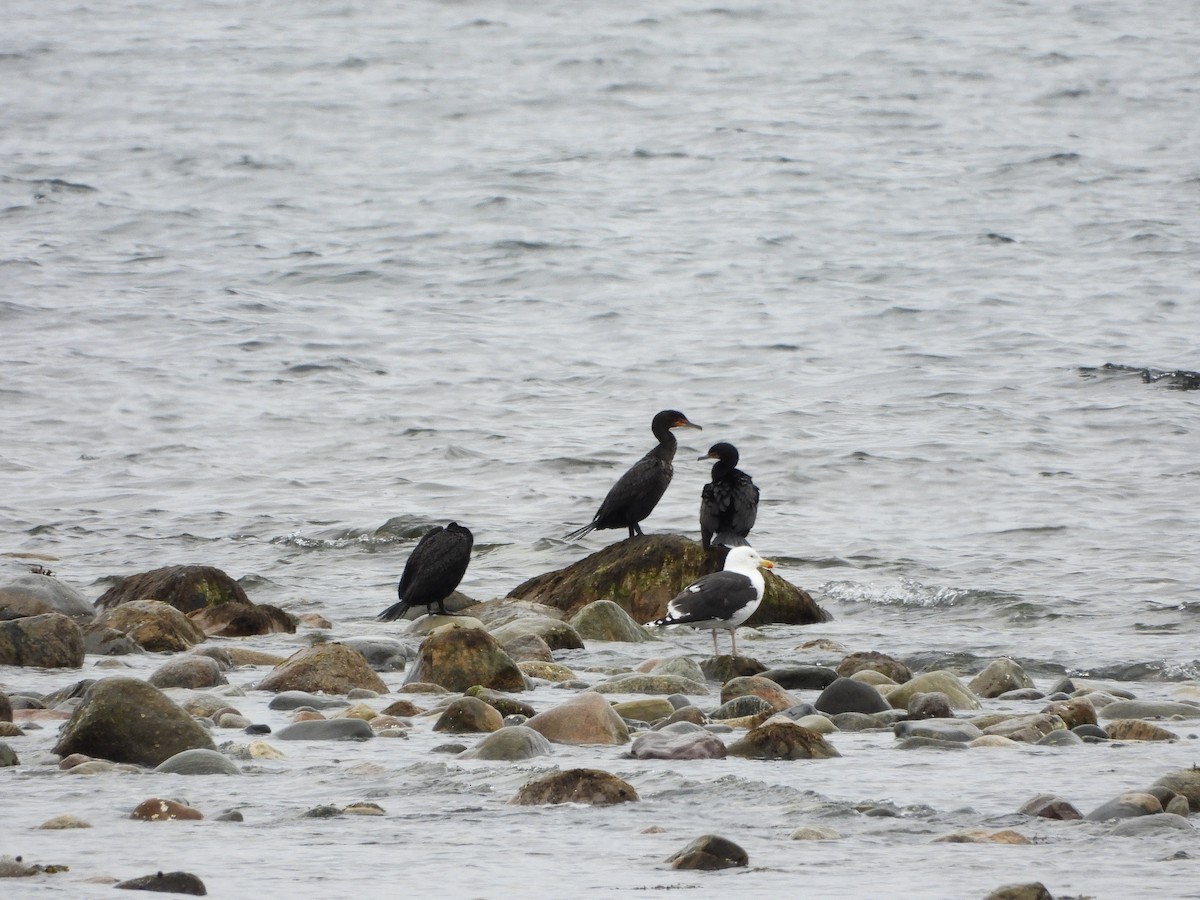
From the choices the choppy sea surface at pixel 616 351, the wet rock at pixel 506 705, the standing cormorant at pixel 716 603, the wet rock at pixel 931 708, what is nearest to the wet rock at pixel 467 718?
the wet rock at pixel 506 705

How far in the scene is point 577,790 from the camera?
19.4 ft

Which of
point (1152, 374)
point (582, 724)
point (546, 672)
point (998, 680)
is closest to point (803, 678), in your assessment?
point (998, 680)

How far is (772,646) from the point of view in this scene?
1091cm

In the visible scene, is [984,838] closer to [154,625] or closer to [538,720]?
[538,720]

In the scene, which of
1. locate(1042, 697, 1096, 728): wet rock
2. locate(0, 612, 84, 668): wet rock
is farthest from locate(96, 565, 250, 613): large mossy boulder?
locate(1042, 697, 1096, 728): wet rock

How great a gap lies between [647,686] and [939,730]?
179cm

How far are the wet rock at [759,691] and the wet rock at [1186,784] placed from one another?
247cm

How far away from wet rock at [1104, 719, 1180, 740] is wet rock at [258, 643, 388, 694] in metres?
3.65

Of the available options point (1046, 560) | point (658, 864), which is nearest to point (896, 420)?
point (1046, 560)

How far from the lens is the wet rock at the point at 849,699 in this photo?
7.98 meters

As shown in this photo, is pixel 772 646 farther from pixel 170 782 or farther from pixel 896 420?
pixel 896 420

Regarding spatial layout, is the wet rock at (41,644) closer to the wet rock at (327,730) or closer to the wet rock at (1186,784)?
the wet rock at (327,730)

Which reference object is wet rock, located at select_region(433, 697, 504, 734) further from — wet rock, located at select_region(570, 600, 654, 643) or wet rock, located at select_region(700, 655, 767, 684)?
wet rock, located at select_region(570, 600, 654, 643)

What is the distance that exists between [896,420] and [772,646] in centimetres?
867
